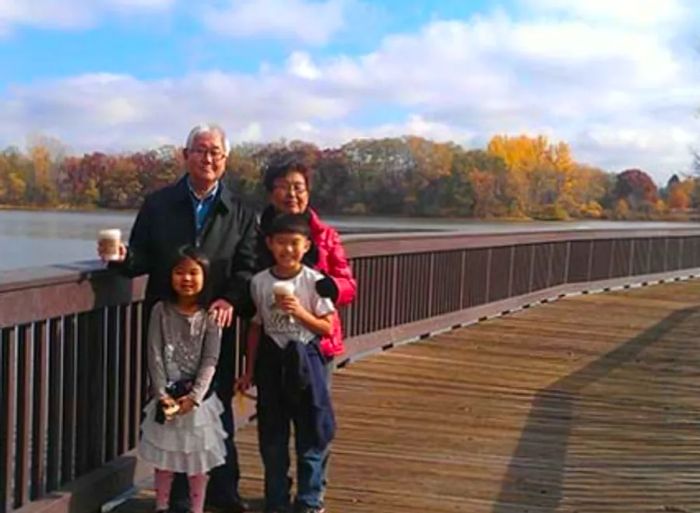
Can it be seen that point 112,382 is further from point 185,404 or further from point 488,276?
point 488,276

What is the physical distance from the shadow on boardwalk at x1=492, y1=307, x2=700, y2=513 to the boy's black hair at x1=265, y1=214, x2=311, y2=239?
1.50m

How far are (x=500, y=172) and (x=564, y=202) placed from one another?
5.34 m

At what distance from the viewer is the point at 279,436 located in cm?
392

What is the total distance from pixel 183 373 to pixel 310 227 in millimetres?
754

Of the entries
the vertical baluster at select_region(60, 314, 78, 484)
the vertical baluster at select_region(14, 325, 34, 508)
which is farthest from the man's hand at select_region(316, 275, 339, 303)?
the vertical baluster at select_region(14, 325, 34, 508)

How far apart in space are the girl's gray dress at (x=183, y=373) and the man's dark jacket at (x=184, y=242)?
0.12 meters

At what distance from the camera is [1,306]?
3.07 meters

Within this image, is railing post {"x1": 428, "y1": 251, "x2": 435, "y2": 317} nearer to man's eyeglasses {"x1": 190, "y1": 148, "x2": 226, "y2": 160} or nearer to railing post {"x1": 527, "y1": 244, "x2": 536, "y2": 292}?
railing post {"x1": 527, "y1": 244, "x2": 536, "y2": 292}

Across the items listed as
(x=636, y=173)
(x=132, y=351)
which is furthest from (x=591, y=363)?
(x=636, y=173)

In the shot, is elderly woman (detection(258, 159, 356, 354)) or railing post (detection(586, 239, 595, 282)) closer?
elderly woman (detection(258, 159, 356, 354))

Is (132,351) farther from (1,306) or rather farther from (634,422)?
(634,422)

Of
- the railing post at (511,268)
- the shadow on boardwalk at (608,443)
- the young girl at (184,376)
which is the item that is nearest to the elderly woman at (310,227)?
the young girl at (184,376)

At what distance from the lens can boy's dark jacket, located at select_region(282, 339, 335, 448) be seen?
3.76m

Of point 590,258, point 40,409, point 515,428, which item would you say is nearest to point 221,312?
point 40,409
